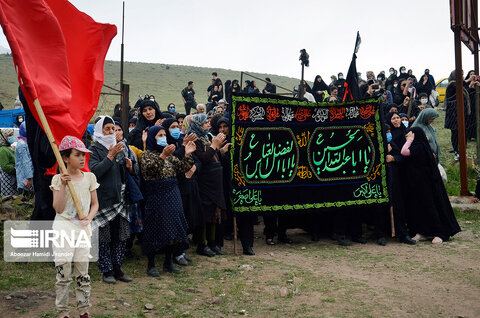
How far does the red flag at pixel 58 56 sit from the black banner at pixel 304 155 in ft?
6.38

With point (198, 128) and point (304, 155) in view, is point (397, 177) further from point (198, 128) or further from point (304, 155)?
point (198, 128)

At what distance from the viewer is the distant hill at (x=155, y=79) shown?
129ft

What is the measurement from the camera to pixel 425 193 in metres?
7.50

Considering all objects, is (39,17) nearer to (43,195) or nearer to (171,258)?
(43,195)

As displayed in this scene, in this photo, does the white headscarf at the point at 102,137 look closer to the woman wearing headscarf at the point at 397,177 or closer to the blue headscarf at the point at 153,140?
the blue headscarf at the point at 153,140

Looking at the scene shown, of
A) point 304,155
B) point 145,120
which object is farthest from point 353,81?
point 145,120

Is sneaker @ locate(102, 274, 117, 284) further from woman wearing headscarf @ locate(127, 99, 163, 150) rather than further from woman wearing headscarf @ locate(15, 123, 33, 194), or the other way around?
woman wearing headscarf @ locate(15, 123, 33, 194)

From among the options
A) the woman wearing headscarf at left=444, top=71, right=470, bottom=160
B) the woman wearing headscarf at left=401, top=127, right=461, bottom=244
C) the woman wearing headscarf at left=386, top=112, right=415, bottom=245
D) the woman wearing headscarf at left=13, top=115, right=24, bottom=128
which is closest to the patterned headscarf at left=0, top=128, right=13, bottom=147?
the woman wearing headscarf at left=13, top=115, right=24, bottom=128

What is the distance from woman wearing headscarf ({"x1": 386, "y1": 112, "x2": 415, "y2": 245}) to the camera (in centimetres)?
753

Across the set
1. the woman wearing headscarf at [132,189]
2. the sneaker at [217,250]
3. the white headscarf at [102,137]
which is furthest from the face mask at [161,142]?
the sneaker at [217,250]

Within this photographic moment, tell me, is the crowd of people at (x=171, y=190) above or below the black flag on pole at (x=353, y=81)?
below

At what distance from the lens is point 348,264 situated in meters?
6.29

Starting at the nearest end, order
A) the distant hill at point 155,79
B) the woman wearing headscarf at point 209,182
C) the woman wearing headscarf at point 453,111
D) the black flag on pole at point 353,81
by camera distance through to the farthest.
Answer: the woman wearing headscarf at point 209,182, the black flag on pole at point 353,81, the woman wearing headscarf at point 453,111, the distant hill at point 155,79

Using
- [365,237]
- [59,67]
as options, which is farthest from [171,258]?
[365,237]
